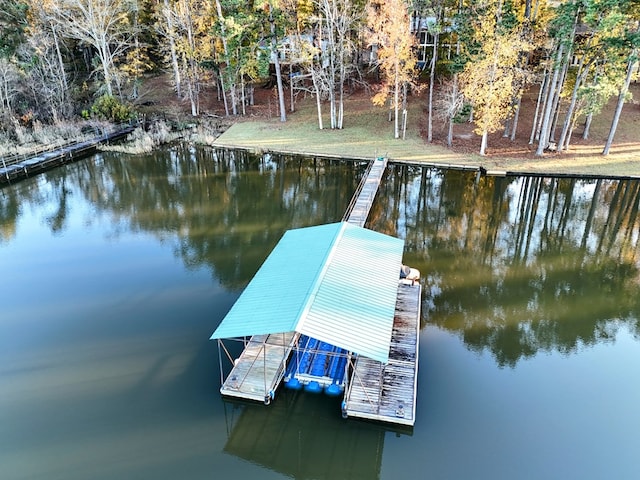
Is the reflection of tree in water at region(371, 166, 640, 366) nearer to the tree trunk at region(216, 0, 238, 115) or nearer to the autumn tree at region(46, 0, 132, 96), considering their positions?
the tree trunk at region(216, 0, 238, 115)

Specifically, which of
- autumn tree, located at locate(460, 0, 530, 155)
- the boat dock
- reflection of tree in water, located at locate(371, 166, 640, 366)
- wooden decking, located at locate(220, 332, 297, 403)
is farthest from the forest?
wooden decking, located at locate(220, 332, 297, 403)

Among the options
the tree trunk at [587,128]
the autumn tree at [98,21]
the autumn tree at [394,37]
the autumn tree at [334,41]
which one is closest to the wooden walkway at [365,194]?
the autumn tree at [394,37]

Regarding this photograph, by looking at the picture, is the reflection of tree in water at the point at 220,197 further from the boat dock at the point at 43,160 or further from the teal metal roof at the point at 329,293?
the teal metal roof at the point at 329,293

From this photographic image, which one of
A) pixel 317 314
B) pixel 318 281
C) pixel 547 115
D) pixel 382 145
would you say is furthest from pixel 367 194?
pixel 547 115

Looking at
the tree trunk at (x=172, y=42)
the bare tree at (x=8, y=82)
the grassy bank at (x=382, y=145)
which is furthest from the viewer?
the tree trunk at (x=172, y=42)

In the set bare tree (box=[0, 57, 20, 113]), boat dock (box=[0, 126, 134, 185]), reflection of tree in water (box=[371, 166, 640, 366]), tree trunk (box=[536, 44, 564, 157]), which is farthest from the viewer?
bare tree (box=[0, 57, 20, 113])

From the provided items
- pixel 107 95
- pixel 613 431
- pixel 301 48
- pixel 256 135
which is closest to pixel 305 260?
pixel 613 431
